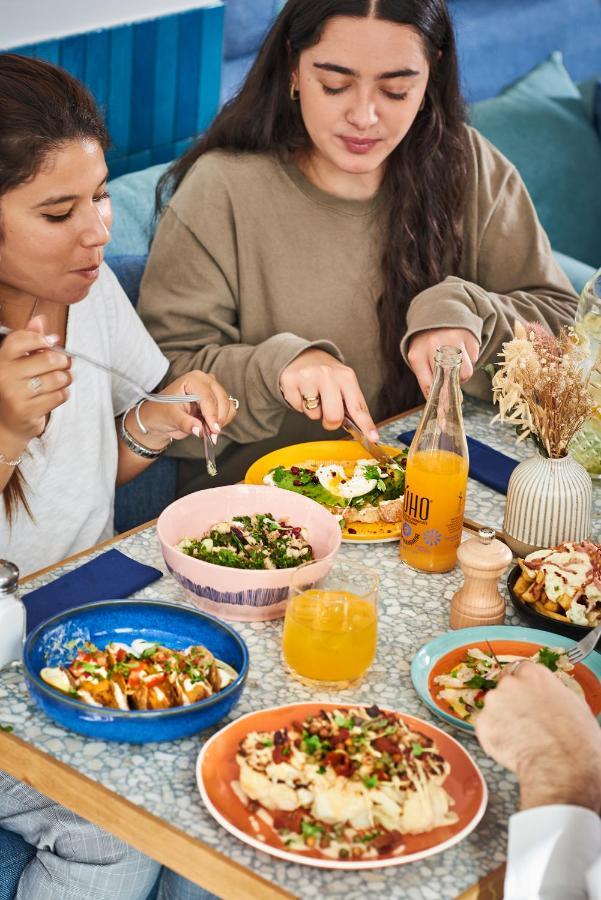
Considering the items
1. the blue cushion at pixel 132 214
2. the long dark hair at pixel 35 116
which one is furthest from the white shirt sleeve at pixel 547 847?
the blue cushion at pixel 132 214

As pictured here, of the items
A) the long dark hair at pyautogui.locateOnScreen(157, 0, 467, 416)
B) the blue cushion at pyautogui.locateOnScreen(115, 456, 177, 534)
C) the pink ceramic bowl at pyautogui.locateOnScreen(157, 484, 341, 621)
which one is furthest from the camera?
the blue cushion at pyautogui.locateOnScreen(115, 456, 177, 534)

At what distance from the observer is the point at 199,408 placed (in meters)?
1.74

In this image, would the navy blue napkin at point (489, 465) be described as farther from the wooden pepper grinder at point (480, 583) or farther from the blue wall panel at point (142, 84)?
the blue wall panel at point (142, 84)

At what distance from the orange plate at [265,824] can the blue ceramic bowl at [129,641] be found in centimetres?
4

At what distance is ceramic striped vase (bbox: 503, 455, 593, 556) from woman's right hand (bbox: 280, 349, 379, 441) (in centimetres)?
27

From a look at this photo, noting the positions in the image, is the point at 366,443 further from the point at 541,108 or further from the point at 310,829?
the point at 541,108

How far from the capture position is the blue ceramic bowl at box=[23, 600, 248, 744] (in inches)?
44.4

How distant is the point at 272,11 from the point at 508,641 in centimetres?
237

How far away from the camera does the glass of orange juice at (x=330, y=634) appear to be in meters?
1.23

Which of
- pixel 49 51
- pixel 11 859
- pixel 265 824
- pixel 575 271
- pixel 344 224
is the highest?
pixel 49 51

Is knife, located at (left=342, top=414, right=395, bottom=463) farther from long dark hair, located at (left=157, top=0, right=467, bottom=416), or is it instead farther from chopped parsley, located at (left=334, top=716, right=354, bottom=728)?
chopped parsley, located at (left=334, top=716, right=354, bottom=728)

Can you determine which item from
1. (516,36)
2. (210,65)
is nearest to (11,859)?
A: (210,65)

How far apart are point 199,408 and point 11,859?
684 mm

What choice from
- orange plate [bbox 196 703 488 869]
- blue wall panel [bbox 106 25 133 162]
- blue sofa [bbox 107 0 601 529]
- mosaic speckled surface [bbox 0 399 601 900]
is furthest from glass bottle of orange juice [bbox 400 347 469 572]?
blue sofa [bbox 107 0 601 529]
